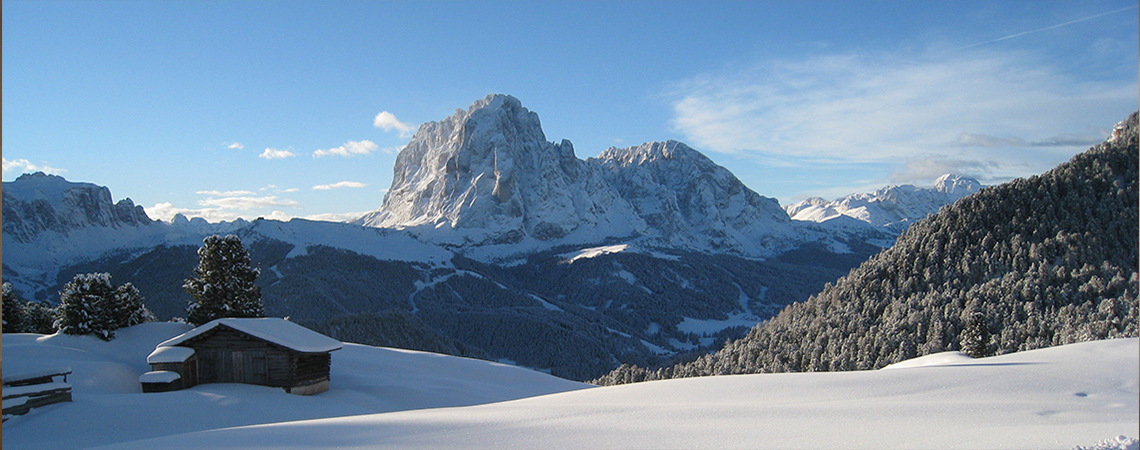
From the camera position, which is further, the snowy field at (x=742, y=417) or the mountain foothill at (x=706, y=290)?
the mountain foothill at (x=706, y=290)

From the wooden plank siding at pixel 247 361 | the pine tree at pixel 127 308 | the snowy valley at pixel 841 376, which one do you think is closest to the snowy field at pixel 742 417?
the snowy valley at pixel 841 376

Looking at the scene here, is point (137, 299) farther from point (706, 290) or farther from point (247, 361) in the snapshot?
point (706, 290)

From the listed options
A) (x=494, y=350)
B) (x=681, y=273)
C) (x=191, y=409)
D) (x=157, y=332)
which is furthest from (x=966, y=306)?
(x=681, y=273)

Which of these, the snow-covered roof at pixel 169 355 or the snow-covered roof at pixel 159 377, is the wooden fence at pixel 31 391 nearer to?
the snow-covered roof at pixel 159 377

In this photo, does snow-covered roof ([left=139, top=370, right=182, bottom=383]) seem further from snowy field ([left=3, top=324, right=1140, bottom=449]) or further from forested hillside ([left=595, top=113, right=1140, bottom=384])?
forested hillside ([left=595, top=113, right=1140, bottom=384])

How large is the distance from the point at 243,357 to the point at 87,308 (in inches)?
368

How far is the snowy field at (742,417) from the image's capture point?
8898 millimetres

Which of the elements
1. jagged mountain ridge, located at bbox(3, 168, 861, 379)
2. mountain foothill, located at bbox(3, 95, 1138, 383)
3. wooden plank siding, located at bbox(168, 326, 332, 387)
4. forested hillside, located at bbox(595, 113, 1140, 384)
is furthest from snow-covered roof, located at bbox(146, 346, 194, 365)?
jagged mountain ridge, located at bbox(3, 168, 861, 379)

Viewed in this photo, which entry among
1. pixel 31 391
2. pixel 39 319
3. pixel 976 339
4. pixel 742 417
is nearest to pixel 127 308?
pixel 39 319

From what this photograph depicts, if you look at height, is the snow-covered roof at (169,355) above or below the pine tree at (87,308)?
below

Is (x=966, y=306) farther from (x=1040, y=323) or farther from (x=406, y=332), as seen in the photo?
(x=406, y=332)

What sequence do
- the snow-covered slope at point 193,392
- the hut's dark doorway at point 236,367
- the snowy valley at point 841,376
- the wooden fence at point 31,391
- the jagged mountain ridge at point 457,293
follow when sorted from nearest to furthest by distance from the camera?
1. the snowy valley at point 841,376
2. the snow-covered slope at point 193,392
3. the wooden fence at point 31,391
4. the hut's dark doorway at point 236,367
5. the jagged mountain ridge at point 457,293

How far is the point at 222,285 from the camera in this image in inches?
1234

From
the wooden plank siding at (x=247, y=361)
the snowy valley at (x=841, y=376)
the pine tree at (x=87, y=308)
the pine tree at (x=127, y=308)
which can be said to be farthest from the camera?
the pine tree at (x=127, y=308)
